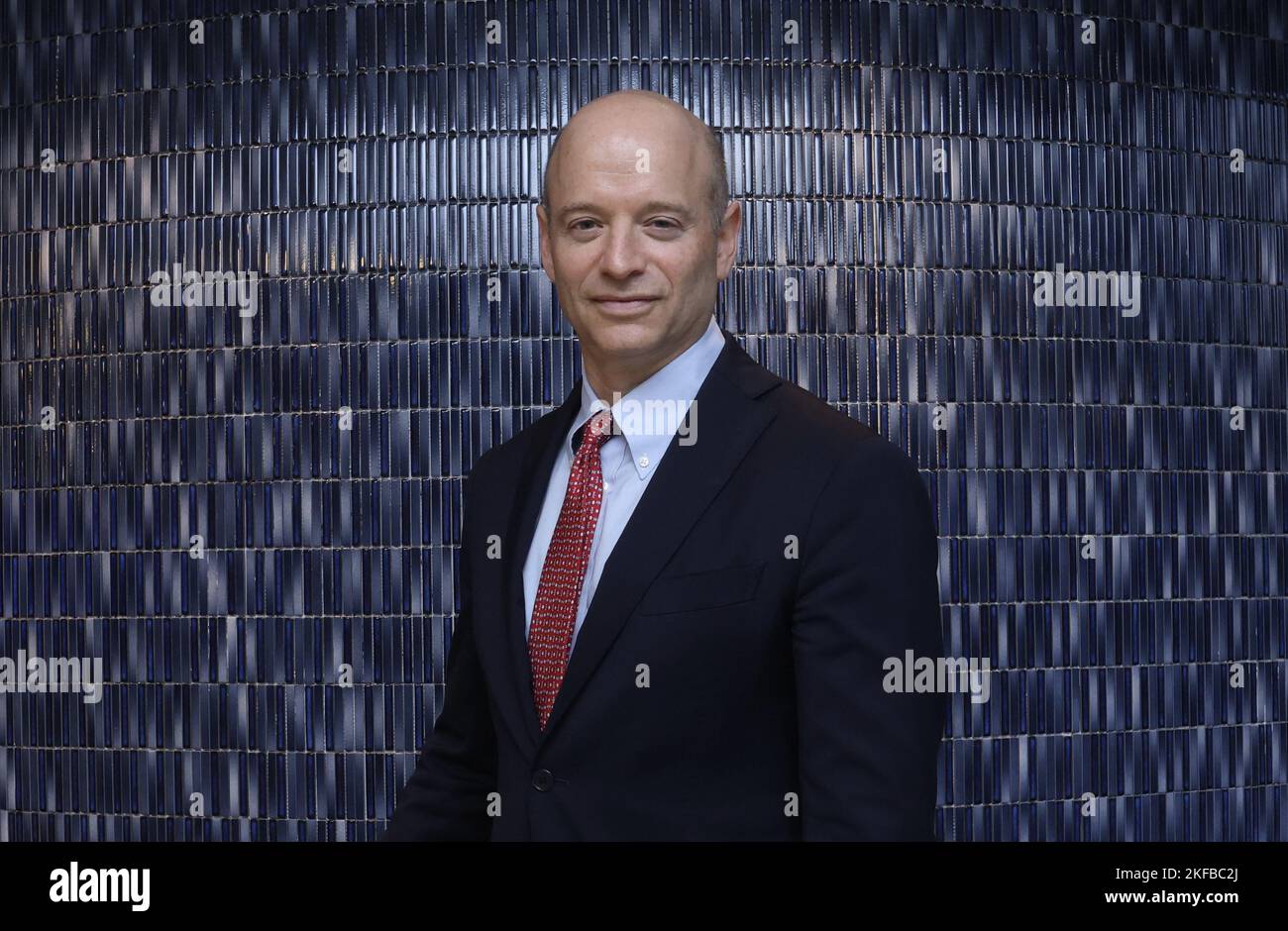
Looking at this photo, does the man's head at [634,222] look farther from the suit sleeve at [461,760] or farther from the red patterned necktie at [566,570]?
the suit sleeve at [461,760]

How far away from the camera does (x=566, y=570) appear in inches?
50.3

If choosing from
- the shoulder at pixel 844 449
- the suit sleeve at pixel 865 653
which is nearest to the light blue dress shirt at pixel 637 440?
the shoulder at pixel 844 449

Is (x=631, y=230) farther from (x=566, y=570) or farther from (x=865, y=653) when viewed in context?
(x=865, y=653)

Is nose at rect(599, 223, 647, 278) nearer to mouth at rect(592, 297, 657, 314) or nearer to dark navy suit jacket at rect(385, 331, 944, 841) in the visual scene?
mouth at rect(592, 297, 657, 314)

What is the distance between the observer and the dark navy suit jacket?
3.67 feet

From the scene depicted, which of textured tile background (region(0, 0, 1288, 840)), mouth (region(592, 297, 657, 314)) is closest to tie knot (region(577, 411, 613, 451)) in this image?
mouth (region(592, 297, 657, 314))

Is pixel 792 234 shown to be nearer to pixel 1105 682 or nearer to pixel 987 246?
pixel 987 246

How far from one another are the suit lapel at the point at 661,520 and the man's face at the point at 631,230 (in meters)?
0.09

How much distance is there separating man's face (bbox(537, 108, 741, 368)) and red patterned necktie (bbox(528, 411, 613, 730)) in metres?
0.12

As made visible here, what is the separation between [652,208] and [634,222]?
23 mm

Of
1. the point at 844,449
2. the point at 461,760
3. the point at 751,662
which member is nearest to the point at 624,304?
the point at 844,449
